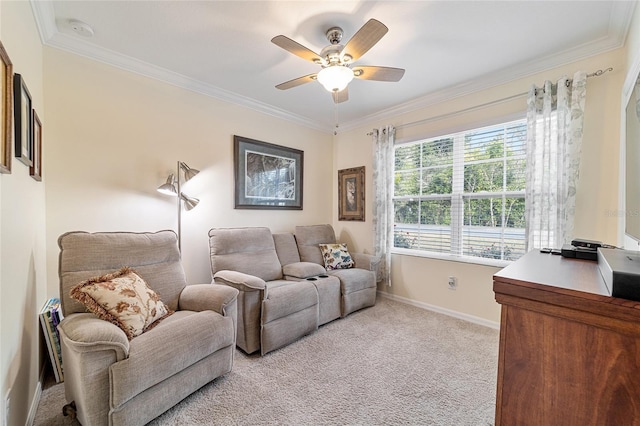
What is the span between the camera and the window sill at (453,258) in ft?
9.16

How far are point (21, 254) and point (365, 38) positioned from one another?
2420 mm

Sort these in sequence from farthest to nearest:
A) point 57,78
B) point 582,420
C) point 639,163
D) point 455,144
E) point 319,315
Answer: point 455,144 < point 319,315 < point 57,78 < point 639,163 < point 582,420

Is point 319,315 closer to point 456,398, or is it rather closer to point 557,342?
point 456,398

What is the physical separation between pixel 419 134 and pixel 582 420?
3227 mm

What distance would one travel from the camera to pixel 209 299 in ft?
6.51

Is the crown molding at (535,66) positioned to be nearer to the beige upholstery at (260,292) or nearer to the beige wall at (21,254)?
the beige upholstery at (260,292)

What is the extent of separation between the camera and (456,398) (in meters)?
1.77

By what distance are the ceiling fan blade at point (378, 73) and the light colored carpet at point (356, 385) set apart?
7.55ft

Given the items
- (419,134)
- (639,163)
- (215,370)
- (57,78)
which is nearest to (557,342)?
(639,163)

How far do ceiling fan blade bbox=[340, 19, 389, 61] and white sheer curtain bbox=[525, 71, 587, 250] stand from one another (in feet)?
5.90

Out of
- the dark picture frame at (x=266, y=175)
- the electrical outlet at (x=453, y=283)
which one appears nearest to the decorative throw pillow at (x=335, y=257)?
the dark picture frame at (x=266, y=175)

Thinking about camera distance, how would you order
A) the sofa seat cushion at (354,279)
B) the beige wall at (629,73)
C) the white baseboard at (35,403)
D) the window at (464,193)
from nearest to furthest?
the white baseboard at (35,403) < the beige wall at (629,73) < the window at (464,193) < the sofa seat cushion at (354,279)

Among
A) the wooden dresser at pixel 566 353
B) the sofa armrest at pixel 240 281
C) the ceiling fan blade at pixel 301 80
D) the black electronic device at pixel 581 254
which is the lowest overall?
the sofa armrest at pixel 240 281

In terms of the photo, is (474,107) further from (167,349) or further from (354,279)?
(167,349)
